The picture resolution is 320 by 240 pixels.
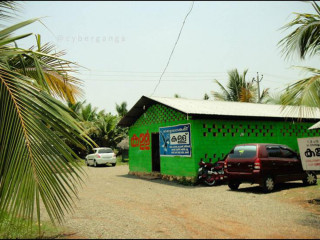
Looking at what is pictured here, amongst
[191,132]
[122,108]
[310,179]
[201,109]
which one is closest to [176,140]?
[191,132]

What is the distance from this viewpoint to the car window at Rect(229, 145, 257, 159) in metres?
10.2

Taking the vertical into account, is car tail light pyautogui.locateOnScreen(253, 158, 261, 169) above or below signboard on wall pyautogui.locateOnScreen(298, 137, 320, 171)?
below

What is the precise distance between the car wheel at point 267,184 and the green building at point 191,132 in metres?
3.31

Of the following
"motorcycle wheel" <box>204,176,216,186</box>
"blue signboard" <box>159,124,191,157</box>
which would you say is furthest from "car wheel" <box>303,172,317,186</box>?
"blue signboard" <box>159,124,191,157</box>

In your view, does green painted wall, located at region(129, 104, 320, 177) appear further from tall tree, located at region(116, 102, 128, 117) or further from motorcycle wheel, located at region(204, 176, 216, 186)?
tall tree, located at region(116, 102, 128, 117)

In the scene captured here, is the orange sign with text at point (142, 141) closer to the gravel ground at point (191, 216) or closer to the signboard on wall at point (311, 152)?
the gravel ground at point (191, 216)

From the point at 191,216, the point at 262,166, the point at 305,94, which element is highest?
the point at 305,94

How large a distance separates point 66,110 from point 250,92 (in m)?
27.3

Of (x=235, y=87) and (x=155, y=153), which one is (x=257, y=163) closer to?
(x=155, y=153)

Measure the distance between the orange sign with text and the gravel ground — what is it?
5834 mm

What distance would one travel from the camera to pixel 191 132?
12930 mm

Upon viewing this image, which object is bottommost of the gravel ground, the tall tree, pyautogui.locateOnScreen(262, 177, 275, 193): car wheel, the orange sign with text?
the gravel ground

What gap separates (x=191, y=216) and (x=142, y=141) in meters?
10.2

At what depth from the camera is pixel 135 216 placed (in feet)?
23.2
